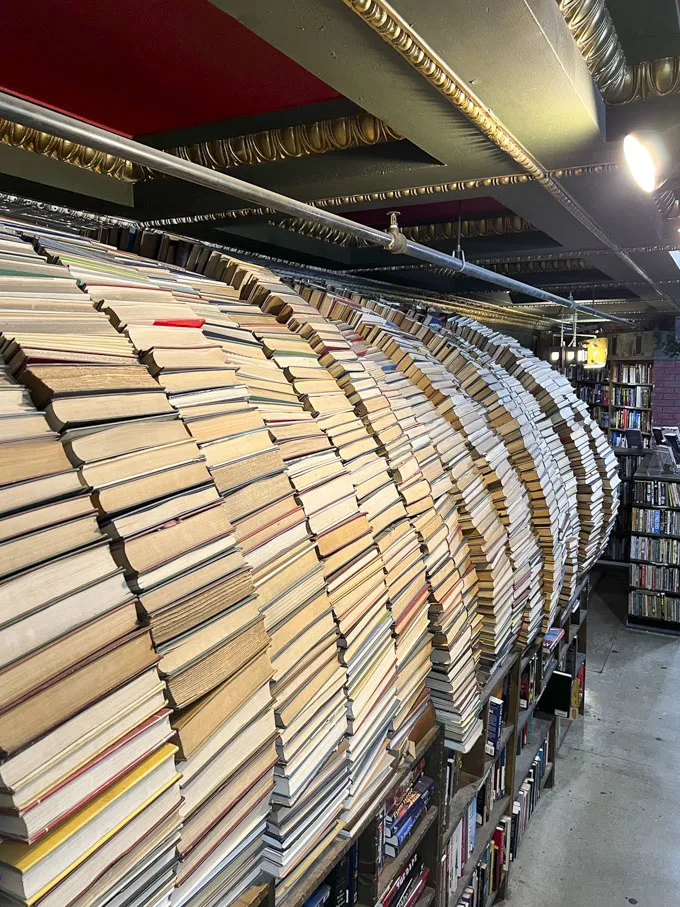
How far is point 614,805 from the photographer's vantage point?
15.6 ft

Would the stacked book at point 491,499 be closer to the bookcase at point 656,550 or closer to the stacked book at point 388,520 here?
the stacked book at point 388,520

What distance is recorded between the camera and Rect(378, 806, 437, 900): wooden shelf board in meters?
2.08

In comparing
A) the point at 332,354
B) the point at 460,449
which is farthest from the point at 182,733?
the point at 460,449

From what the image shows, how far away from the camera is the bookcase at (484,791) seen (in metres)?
1.86

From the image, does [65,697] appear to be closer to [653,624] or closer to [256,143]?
[256,143]

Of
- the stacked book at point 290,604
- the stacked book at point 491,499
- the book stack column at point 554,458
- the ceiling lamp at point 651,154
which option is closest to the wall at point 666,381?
the book stack column at point 554,458

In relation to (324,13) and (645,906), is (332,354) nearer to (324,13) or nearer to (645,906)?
(324,13)

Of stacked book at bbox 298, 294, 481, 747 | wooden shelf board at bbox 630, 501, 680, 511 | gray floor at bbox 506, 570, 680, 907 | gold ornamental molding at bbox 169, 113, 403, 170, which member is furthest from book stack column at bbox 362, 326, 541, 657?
wooden shelf board at bbox 630, 501, 680, 511

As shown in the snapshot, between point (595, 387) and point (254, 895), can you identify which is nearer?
point (254, 895)

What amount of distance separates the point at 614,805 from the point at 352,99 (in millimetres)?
4843

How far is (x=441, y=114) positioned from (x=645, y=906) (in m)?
4.21

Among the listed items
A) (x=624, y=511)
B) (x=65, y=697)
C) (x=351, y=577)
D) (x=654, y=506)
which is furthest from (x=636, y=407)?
(x=65, y=697)

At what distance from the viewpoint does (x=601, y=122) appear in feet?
7.04

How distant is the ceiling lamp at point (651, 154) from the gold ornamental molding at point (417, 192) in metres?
0.22
